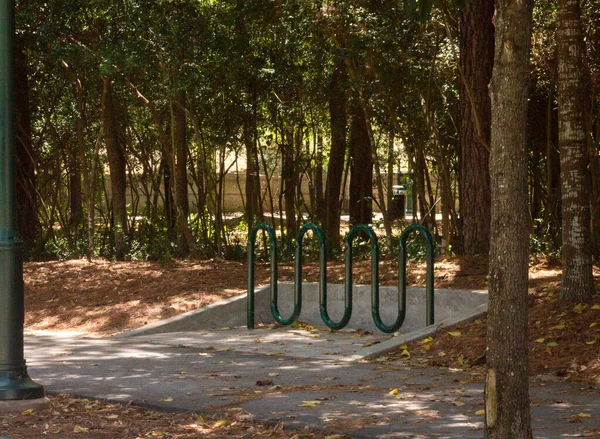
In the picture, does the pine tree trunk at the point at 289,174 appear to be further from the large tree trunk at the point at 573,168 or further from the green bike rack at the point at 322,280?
the large tree trunk at the point at 573,168

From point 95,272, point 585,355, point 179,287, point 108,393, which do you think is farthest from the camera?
point 95,272

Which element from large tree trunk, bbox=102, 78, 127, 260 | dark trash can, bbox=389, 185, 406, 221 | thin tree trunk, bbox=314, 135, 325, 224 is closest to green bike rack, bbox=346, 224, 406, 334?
large tree trunk, bbox=102, 78, 127, 260

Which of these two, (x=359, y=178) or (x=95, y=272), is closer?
(x=95, y=272)

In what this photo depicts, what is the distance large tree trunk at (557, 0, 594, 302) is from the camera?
30.5 ft

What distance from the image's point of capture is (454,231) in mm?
17969

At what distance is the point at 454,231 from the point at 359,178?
2425 millimetres

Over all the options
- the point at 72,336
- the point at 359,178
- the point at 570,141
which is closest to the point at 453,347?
the point at 570,141

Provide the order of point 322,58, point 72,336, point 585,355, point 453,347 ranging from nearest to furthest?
Answer: 1. point 585,355
2. point 453,347
3. point 72,336
4. point 322,58

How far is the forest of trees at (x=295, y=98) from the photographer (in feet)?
42.7

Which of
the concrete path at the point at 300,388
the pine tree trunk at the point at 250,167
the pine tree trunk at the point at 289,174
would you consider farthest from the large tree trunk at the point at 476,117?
the pine tree trunk at the point at 289,174

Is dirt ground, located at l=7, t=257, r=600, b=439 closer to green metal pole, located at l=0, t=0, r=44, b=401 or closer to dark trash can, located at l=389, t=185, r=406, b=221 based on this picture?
green metal pole, located at l=0, t=0, r=44, b=401

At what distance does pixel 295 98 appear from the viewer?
684 inches

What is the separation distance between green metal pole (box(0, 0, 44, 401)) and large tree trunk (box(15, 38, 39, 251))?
35.6ft

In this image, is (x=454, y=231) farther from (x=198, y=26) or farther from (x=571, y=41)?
(x=571, y=41)
